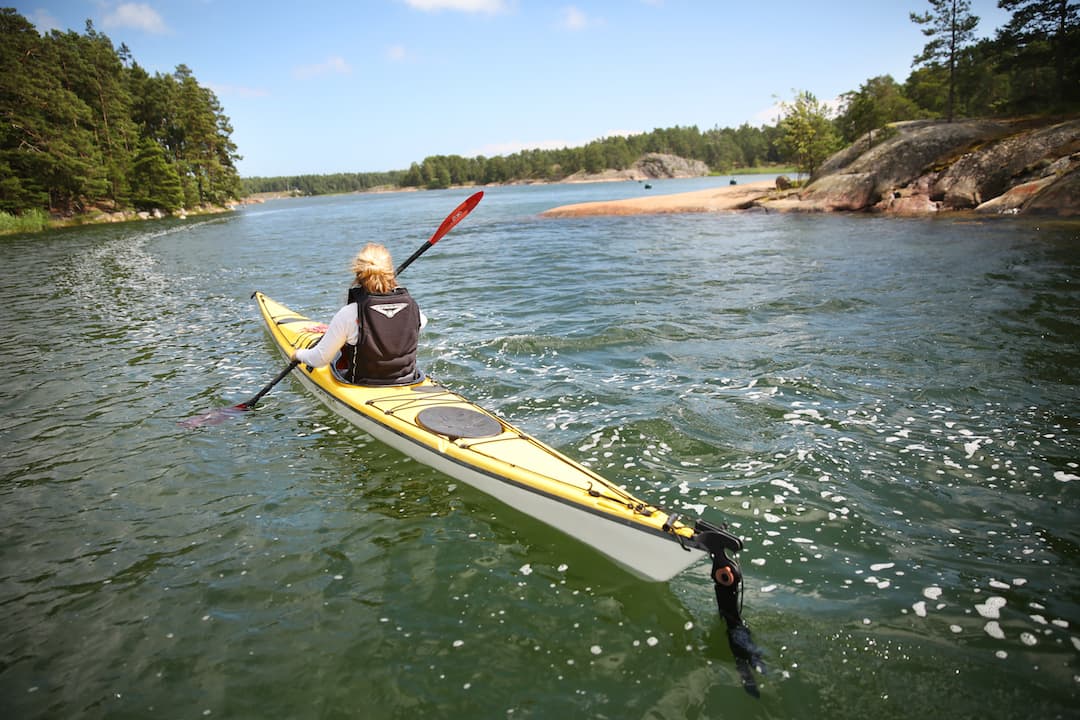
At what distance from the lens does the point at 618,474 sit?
4.61m

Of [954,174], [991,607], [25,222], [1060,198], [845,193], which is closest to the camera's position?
[991,607]

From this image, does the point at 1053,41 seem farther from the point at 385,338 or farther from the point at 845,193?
the point at 385,338

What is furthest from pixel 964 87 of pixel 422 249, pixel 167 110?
pixel 167 110

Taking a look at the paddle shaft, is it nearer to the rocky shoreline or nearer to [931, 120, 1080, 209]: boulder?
the rocky shoreline

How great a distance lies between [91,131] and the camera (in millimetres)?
41531

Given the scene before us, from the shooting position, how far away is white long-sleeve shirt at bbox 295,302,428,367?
4.96 meters

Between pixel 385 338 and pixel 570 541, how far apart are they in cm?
260

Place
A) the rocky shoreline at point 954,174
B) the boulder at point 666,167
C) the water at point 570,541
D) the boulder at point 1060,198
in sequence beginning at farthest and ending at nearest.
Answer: the boulder at point 666,167 → the rocky shoreline at point 954,174 → the boulder at point 1060,198 → the water at point 570,541

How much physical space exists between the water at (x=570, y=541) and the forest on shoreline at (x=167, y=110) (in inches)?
1003

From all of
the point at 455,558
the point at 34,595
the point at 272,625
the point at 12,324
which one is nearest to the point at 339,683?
the point at 272,625

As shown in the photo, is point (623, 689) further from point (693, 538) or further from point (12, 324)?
point (12, 324)

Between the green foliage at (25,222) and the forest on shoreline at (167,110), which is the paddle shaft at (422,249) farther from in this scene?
the green foliage at (25,222)

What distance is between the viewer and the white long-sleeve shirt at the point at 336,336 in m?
4.96

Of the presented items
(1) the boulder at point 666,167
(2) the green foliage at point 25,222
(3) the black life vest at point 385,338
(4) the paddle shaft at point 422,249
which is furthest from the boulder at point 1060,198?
(1) the boulder at point 666,167
